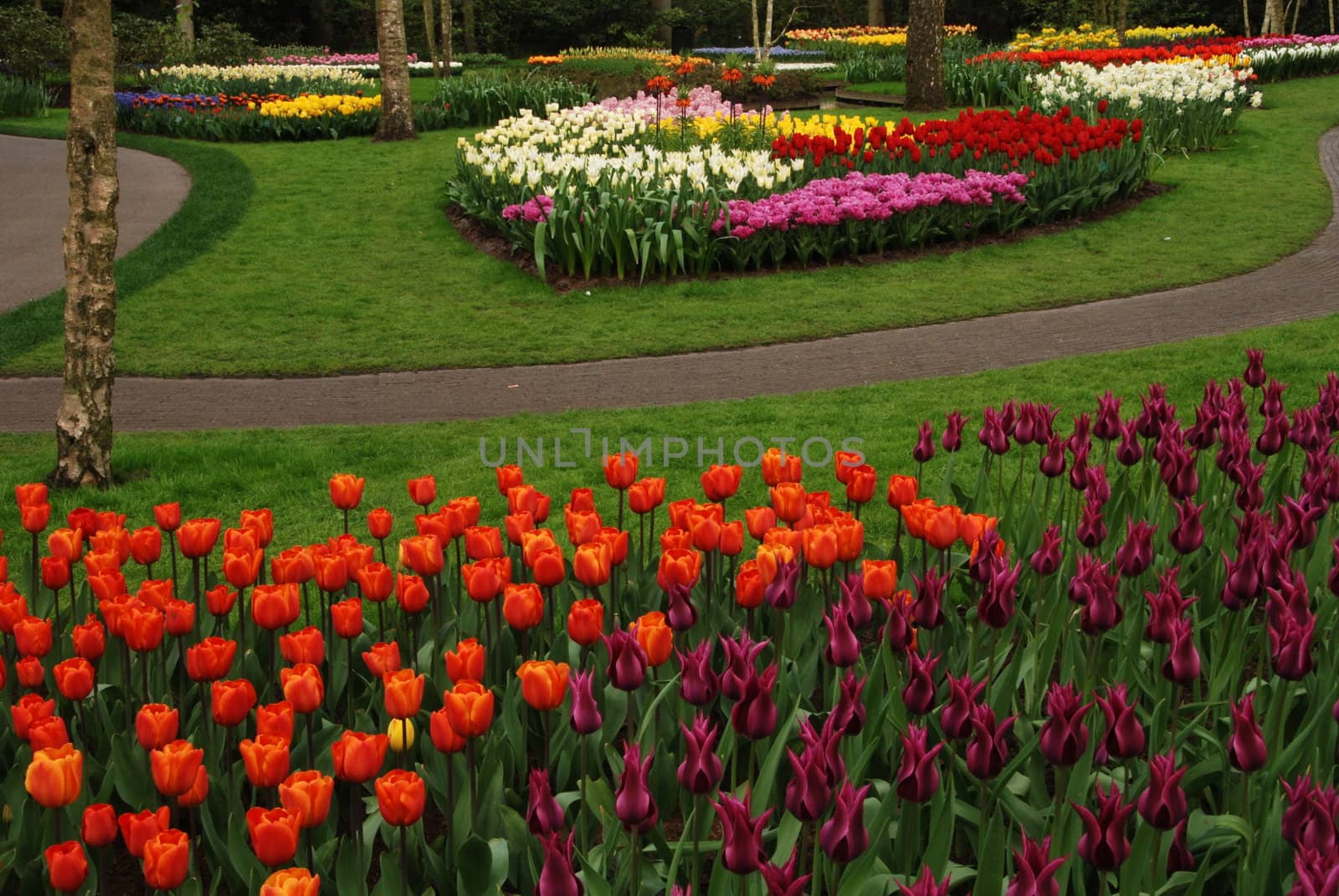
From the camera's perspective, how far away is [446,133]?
67.8ft

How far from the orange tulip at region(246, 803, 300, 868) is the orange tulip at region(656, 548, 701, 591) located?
3.68 ft

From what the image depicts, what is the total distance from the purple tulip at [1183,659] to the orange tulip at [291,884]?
1519mm

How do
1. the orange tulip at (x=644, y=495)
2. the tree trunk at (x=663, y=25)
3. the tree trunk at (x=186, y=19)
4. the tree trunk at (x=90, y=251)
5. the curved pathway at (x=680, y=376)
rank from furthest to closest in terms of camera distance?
1. the tree trunk at (x=663, y=25)
2. the tree trunk at (x=186, y=19)
3. the curved pathway at (x=680, y=376)
4. the tree trunk at (x=90, y=251)
5. the orange tulip at (x=644, y=495)

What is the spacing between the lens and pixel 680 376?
9055 millimetres

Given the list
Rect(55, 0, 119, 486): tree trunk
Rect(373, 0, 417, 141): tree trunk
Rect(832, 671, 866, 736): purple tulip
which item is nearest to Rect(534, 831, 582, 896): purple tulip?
Rect(832, 671, 866, 736): purple tulip

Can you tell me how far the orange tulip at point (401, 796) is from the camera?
227cm

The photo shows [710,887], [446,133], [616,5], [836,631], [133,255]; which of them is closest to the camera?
[710,887]

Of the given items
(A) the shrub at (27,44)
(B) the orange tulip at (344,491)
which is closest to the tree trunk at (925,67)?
(A) the shrub at (27,44)

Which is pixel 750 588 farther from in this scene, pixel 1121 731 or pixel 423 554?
Answer: pixel 1121 731

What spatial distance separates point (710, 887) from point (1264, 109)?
22197 millimetres

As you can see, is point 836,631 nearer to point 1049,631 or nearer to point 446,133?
point 1049,631

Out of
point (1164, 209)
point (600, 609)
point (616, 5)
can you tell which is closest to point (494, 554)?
point (600, 609)

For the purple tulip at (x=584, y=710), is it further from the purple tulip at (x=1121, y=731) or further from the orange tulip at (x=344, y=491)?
the orange tulip at (x=344, y=491)

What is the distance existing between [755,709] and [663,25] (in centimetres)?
4269
